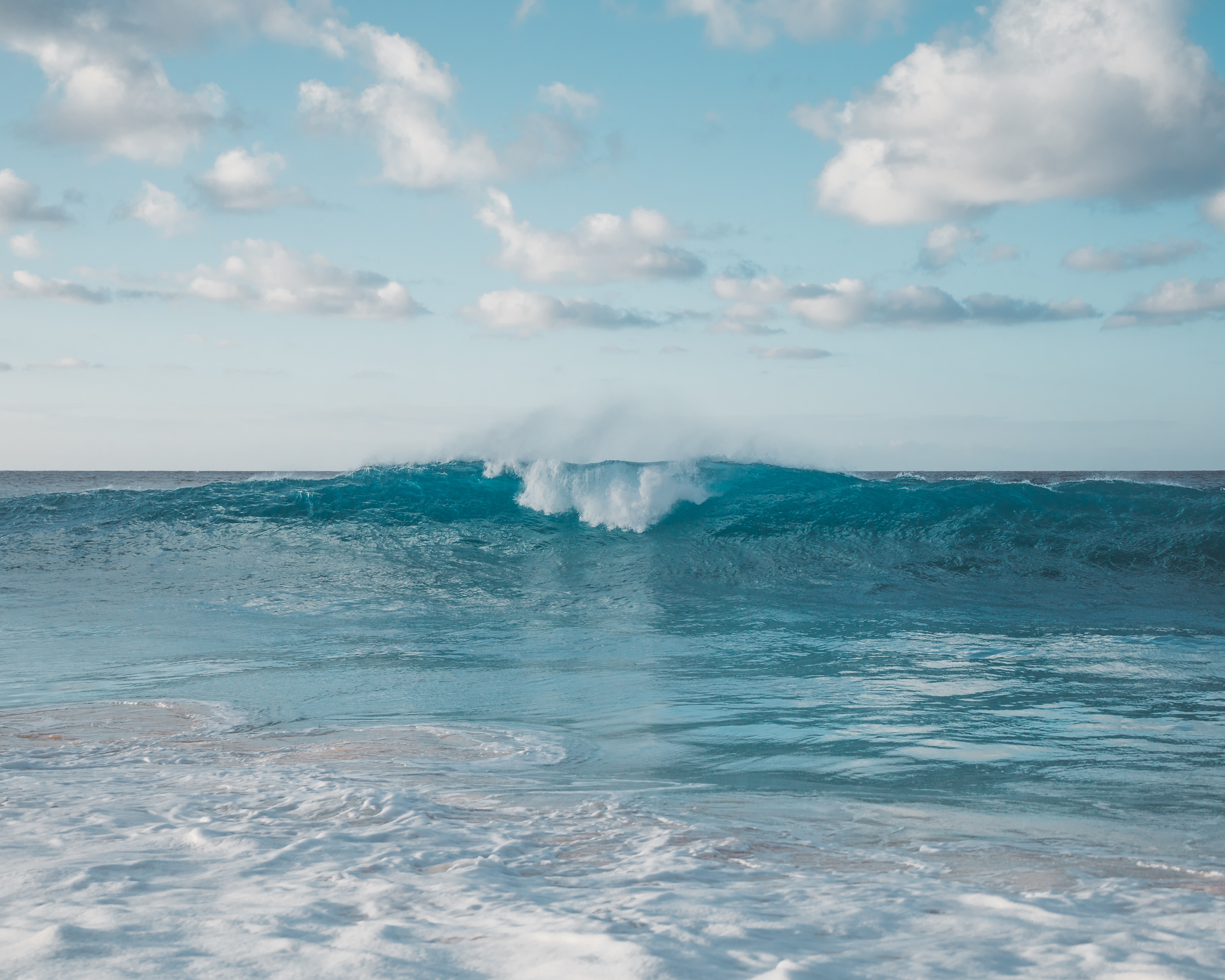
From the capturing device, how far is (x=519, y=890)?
2.43 meters

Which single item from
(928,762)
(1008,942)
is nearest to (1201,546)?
(928,762)

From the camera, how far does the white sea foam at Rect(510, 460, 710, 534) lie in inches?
607

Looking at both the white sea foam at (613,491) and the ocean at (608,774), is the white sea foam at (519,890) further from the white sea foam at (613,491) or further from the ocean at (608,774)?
the white sea foam at (613,491)

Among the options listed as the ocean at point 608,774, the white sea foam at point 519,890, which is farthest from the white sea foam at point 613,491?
the white sea foam at point 519,890

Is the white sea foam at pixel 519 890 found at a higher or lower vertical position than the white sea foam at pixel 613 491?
lower

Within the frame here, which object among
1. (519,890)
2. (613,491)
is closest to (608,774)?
(519,890)

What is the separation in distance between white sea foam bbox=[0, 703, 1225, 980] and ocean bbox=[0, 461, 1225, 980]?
0.04 feet

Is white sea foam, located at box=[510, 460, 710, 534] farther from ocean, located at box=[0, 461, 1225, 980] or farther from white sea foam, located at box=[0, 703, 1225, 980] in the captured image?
white sea foam, located at box=[0, 703, 1225, 980]

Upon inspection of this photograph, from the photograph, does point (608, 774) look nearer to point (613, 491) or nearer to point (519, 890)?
point (519, 890)

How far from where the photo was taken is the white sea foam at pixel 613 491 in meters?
15.4

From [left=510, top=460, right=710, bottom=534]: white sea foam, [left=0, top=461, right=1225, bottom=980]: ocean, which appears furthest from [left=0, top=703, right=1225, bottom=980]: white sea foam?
[left=510, top=460, right=710, bottom=534]: white sea foam

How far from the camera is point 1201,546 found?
12.7 meters

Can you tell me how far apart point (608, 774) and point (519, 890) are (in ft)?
4.92

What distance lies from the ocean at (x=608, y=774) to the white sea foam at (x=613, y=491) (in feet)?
12.0
